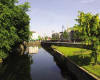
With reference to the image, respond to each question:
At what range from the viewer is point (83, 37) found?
14070 millimetres

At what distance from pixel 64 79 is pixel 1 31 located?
47.2ft

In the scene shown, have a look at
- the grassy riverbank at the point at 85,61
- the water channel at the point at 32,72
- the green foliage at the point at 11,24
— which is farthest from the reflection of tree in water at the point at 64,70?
the green foliage at the point at 11,24

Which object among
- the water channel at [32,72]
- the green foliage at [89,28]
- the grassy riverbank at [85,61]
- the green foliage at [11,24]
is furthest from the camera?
the green foliage at [11,24]

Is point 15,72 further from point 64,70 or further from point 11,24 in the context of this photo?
point 11,24

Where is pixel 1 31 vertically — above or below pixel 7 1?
below

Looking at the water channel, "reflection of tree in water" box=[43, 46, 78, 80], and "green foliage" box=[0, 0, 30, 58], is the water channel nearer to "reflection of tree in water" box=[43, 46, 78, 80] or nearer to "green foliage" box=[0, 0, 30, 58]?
"reflection of tree in water" box=[43, 46, 78, 80]

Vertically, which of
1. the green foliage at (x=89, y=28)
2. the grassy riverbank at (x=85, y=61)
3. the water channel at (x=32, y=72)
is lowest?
the water channel at (x=32, y=72)

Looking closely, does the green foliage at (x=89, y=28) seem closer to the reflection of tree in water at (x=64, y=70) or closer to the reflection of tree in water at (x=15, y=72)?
the reflection of tree in water at (x=64, y=70)

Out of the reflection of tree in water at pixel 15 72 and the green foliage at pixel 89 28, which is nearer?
→ the green foliage at pixel 89 28

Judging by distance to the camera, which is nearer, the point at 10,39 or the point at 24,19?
the point at 10,39

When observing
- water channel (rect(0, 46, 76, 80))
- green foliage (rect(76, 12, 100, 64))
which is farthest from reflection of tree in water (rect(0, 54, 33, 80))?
green foliage (rect(76, 12, 100, 64))

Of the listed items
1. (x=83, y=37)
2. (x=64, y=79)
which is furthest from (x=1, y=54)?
(x=83, y=37)

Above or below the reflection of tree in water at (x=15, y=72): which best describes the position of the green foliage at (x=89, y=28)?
above

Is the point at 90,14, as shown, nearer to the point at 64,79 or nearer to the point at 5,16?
the point at 64,79
